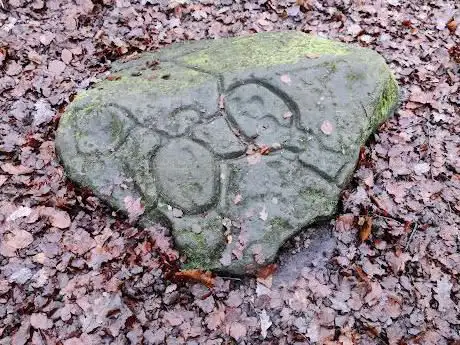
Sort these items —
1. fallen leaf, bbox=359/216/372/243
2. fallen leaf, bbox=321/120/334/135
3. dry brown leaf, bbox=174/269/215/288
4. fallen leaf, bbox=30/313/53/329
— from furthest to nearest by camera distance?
fallen leaf, bbox=321/120/334/135 → fallen leaf, bbox=359/216/372/243 → dry brown leaf, bbox=174/269/215/288 → fallen leaf, bbox=30/313/53/329

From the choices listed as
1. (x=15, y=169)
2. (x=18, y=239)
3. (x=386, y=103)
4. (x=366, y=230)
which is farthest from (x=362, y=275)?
(x=15, y=169)

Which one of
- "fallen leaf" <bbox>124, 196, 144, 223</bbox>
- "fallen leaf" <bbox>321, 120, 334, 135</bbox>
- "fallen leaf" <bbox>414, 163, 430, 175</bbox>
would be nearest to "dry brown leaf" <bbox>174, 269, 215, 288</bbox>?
"fallen leaf" <bbox>124, 196, 144, 223</bbox>

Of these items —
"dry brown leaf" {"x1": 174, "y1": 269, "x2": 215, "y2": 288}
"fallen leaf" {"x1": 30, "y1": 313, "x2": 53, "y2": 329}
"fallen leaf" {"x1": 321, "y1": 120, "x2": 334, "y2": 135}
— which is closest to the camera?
"fallen leaf" {"x1": 30, "y1": 313, "x2": 53, "y2": 329}

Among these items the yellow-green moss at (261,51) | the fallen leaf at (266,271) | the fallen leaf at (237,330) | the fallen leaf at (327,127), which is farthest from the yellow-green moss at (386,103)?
the fallen leaf at (237,330)

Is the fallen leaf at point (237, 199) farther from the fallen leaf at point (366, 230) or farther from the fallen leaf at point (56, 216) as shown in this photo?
the fallen leaf at point (56, 216)

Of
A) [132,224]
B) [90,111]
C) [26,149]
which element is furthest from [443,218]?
[26,149]

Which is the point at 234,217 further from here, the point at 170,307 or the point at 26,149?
the point at 26,149

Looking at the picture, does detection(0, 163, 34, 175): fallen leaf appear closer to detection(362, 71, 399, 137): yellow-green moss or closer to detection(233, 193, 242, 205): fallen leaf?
detection(233, 193, 242, 205): fallen leaf

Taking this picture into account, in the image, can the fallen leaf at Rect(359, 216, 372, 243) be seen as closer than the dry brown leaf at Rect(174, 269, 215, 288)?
A: No
